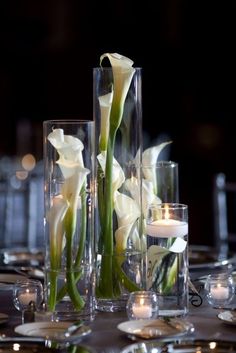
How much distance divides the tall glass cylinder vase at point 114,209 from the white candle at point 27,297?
0.43 ft

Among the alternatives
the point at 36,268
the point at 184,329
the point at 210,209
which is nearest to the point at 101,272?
the point at 184,329

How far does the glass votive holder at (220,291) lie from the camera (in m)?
1.56

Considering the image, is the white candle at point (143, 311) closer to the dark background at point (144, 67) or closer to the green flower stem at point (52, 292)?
the green flower stem at point (52, 292)

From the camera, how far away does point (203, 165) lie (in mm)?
5648

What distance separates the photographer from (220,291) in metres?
1.56

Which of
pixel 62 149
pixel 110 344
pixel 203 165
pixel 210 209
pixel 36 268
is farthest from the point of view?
pixel 203 165

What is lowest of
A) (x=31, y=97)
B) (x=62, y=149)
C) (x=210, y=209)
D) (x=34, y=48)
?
(x=210, y=209)

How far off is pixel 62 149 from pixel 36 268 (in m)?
0.60

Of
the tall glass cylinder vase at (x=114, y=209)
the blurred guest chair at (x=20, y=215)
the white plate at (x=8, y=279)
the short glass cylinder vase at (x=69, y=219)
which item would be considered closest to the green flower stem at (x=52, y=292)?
the short glass cylinder vase at (x=69, y=219)

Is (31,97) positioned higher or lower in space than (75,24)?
lower

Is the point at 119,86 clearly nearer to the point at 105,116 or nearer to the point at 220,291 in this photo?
the point at 105,116

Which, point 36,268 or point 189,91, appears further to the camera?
point 189,91

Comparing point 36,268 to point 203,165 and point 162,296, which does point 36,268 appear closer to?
point 162,296

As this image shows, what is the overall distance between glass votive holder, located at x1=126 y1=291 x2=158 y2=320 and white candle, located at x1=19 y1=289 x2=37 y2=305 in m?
0.20
